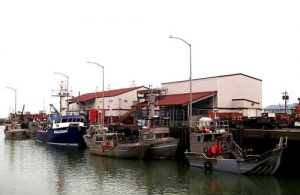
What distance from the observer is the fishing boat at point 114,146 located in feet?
151

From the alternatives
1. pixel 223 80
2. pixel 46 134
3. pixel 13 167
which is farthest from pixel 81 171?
pixel 46 134

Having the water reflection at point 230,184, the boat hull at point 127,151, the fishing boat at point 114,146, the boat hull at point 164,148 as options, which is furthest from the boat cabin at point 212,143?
the fishing boat at point 114,146

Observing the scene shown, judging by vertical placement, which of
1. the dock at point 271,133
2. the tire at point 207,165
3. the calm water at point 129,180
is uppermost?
the dock at point 271,133

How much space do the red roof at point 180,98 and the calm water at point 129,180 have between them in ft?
62.4

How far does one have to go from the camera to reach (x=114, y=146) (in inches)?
1909

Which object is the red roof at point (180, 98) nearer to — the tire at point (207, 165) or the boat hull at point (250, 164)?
the tire at point (207, 165)

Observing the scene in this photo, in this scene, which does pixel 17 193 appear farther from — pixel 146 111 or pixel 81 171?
pixel 146 111

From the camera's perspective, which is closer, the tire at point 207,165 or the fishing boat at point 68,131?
the tire at point 207,165

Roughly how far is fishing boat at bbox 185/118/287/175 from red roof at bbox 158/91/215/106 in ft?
65.6

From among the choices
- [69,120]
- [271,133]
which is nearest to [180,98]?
[69,120]

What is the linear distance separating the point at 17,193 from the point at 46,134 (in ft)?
177

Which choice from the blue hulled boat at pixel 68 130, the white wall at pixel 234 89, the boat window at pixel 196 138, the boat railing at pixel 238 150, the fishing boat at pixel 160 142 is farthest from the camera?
the blue hulled boat at pixel 68 130

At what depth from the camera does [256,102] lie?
64.5 m

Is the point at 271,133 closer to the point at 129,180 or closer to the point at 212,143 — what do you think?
the point at 212,143
